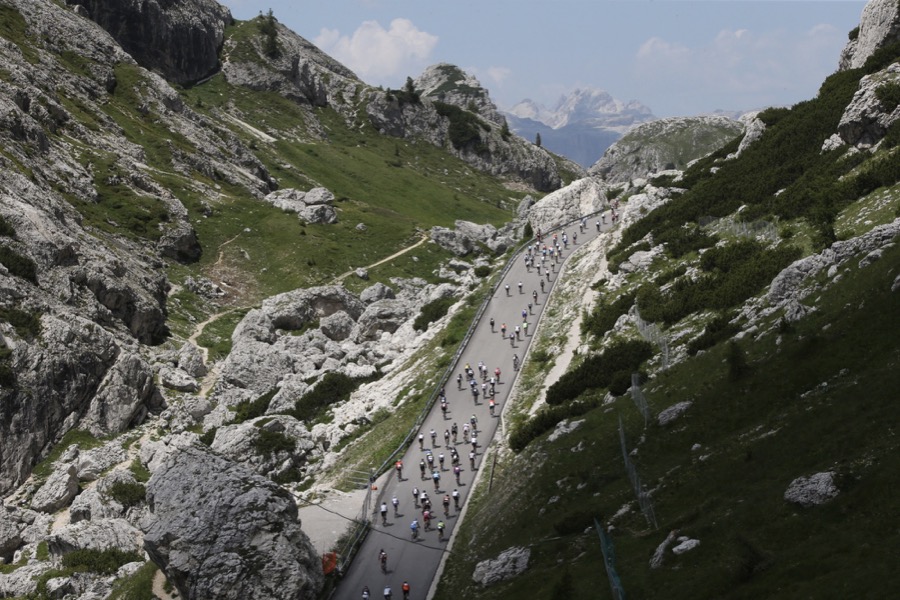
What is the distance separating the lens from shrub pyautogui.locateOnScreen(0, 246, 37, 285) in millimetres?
64875

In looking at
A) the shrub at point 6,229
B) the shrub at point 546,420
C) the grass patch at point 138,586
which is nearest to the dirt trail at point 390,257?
the shrub at point 6,229

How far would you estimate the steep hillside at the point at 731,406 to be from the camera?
851 inches

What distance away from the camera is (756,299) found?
40438 mm

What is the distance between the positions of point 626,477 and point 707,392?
5189mm

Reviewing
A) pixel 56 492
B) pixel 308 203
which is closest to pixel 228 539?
pixel 56 492

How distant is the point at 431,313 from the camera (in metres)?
77.4

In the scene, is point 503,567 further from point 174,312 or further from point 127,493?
point 174,312

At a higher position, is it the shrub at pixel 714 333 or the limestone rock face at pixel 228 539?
the shrub at pixel 714 333

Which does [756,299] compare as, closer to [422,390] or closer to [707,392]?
[707,392]

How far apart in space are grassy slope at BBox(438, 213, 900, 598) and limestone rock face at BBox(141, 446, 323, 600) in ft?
23.3

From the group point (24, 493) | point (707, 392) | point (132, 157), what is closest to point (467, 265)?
point (132, 157)

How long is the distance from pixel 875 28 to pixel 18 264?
75.2 m

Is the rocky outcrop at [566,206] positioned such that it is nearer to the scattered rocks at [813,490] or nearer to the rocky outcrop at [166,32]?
the scattered rocks at [813,490]

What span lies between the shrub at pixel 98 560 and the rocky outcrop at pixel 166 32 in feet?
477
